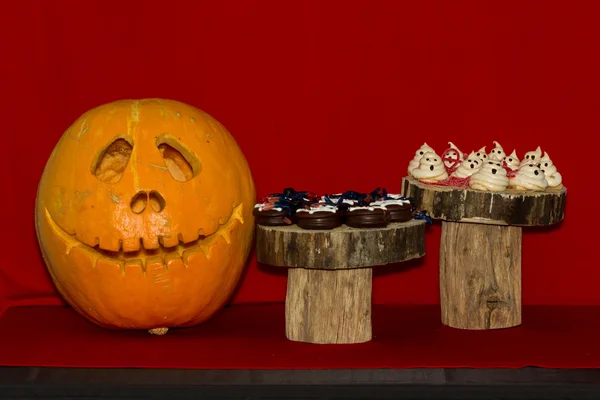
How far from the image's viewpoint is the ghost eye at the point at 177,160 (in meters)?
3.21

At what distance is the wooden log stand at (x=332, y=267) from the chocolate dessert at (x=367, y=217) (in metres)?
0.02

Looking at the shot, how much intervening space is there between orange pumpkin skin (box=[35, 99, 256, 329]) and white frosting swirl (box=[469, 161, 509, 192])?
696 millimetres

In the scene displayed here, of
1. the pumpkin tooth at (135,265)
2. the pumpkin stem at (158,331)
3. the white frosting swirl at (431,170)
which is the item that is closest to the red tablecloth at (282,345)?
the pumpkin stem at (158,331)

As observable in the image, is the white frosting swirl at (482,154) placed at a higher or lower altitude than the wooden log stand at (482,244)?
higher

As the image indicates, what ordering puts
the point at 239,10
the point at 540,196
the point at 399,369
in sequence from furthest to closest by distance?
the point at 239,10 → the point at 540,196 → the point at 399,369

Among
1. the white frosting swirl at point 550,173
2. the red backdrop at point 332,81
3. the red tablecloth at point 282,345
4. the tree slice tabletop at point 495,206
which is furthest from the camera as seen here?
the red backdrop at point 332,81

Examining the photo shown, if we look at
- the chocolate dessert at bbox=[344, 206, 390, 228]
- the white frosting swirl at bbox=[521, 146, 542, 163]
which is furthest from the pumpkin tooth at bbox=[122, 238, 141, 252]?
the white frosting swirl at bbox=[521, 146, 542, 163]

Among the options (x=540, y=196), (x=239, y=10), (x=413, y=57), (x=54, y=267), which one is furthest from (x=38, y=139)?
(x=540, y=196)

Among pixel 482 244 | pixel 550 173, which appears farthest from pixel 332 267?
pixel 550 173

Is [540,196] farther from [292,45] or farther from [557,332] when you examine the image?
[292,45]

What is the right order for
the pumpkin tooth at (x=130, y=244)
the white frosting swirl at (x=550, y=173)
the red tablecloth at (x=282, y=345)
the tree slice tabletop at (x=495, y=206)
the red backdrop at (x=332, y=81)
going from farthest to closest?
the red backdrop at (x=332, y=81) → the white frosting swirl at (x=550, y=173) → the tree slice tabletop at (x=495, y=206) → the pumpkin tooth at (x=130, y=244) → the red tablecloth at (x=282, y=345)

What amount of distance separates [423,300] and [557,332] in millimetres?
570

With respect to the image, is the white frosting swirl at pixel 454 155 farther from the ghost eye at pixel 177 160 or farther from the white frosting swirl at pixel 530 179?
the ghost eye at pixel 177 160

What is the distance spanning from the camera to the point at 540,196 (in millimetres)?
3205
